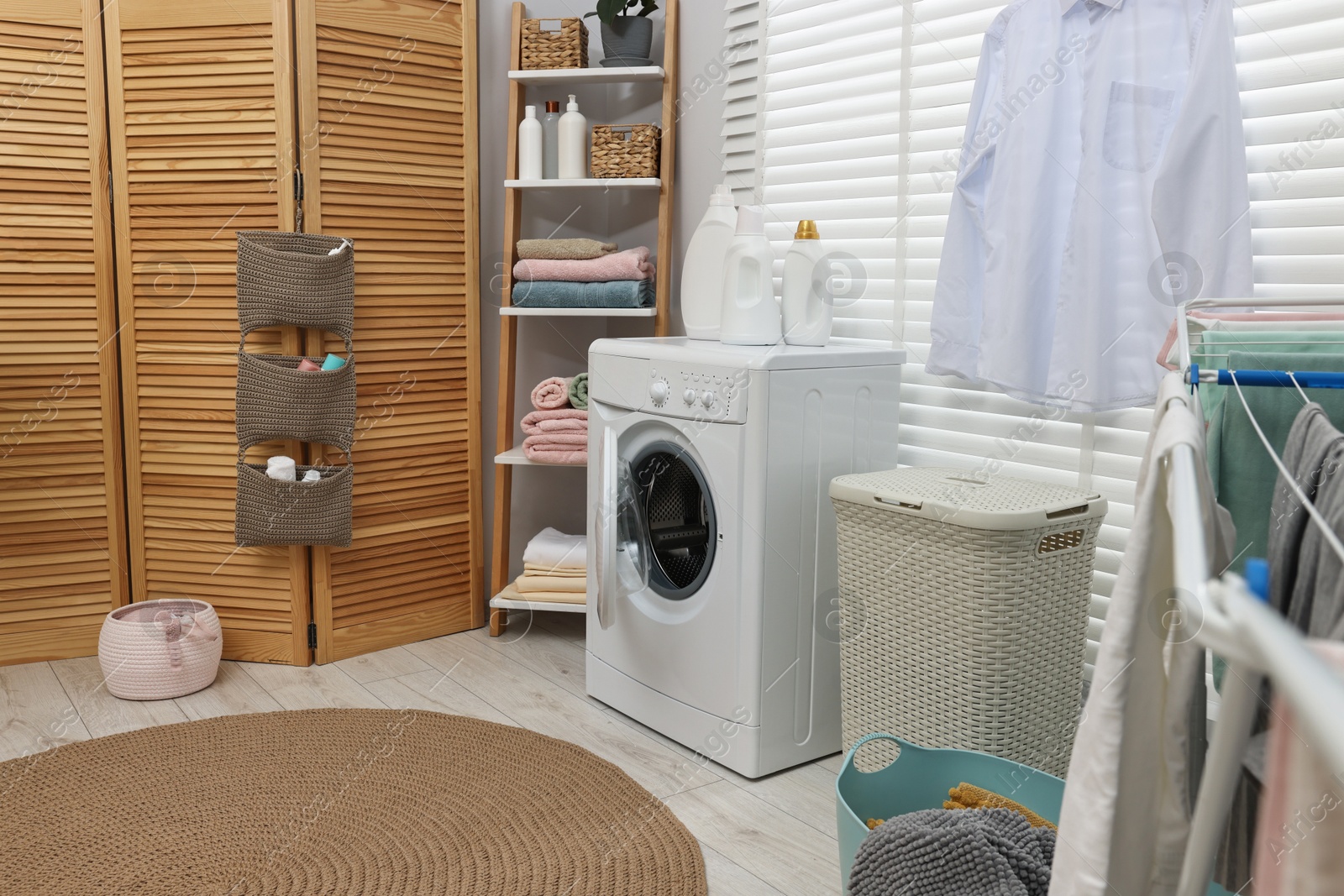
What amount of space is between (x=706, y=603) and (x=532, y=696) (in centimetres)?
63

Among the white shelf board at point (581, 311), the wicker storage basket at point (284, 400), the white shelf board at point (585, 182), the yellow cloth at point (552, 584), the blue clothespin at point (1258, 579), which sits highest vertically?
the white shelf board at point (585, 182)

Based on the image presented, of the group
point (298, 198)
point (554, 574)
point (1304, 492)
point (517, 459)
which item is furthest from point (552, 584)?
point (1304, 492)

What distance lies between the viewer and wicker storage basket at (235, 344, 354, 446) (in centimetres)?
244

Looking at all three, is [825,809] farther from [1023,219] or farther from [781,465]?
[1023,219]

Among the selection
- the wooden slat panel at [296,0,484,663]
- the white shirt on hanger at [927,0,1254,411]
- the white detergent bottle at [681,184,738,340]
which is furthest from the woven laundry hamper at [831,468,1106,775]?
the wooden slat panel at [296,0,484,663]

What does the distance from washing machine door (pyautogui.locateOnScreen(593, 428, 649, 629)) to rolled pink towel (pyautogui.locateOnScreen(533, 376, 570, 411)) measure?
490 mm

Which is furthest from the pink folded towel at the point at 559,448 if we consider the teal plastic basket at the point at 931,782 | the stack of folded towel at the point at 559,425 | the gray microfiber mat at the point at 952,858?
the gray microfiber mat at the point at 952,858

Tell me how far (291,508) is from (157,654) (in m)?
0.45

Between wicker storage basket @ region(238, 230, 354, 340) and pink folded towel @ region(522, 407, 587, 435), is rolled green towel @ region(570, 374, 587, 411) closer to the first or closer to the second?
pink folded towel @ region(522, 407, 587, 435)

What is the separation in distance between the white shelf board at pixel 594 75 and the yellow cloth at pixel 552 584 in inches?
53.0

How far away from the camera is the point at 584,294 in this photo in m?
2.66

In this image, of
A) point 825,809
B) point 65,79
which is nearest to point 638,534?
point 825,809

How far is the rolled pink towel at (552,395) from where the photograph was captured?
2.70m

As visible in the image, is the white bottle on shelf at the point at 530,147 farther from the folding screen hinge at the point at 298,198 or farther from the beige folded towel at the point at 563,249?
the folding screen hinge at the point at 298,198
